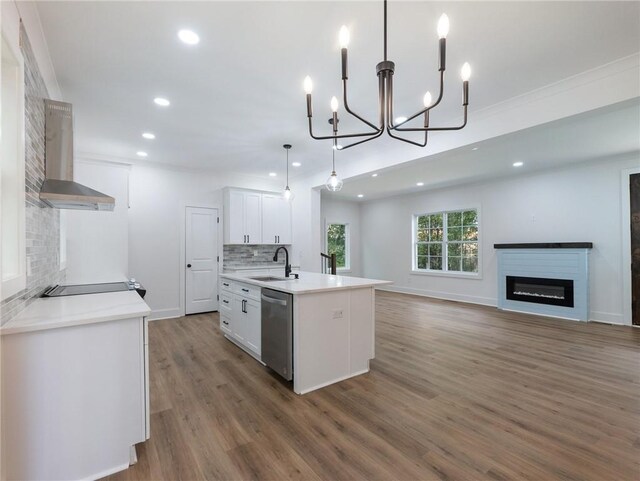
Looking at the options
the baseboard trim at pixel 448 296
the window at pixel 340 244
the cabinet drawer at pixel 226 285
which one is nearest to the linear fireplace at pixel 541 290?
the baseboard trim at pixel 448 296

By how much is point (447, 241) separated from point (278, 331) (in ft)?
19.1

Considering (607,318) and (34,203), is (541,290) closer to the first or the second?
(607,318)

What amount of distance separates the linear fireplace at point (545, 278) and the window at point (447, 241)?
83cm

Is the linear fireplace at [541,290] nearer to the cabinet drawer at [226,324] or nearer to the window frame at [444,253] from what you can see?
the window frame at [444,253]

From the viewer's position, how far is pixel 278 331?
9.29 feet

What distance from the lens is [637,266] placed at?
15.6 feet

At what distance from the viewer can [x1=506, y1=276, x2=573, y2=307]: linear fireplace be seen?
211 inches

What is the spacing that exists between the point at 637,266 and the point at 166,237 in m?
7.82

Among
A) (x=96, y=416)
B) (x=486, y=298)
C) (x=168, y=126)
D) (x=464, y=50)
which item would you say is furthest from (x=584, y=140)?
(x=96, y=416)

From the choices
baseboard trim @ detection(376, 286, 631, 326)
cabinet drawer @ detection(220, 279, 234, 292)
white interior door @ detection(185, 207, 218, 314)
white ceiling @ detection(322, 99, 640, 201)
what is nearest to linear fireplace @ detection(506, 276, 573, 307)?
baseboard trim @ detection(376, 286, 631, 326)

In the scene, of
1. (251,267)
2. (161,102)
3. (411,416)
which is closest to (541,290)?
(411,416)

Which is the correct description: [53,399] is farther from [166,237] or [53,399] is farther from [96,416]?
[166,237]

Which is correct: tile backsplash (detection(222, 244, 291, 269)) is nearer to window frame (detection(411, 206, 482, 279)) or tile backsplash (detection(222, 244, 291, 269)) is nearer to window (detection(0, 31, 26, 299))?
window frame (detection(411, 206, 482, 279))

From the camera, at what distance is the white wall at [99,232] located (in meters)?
3.71
